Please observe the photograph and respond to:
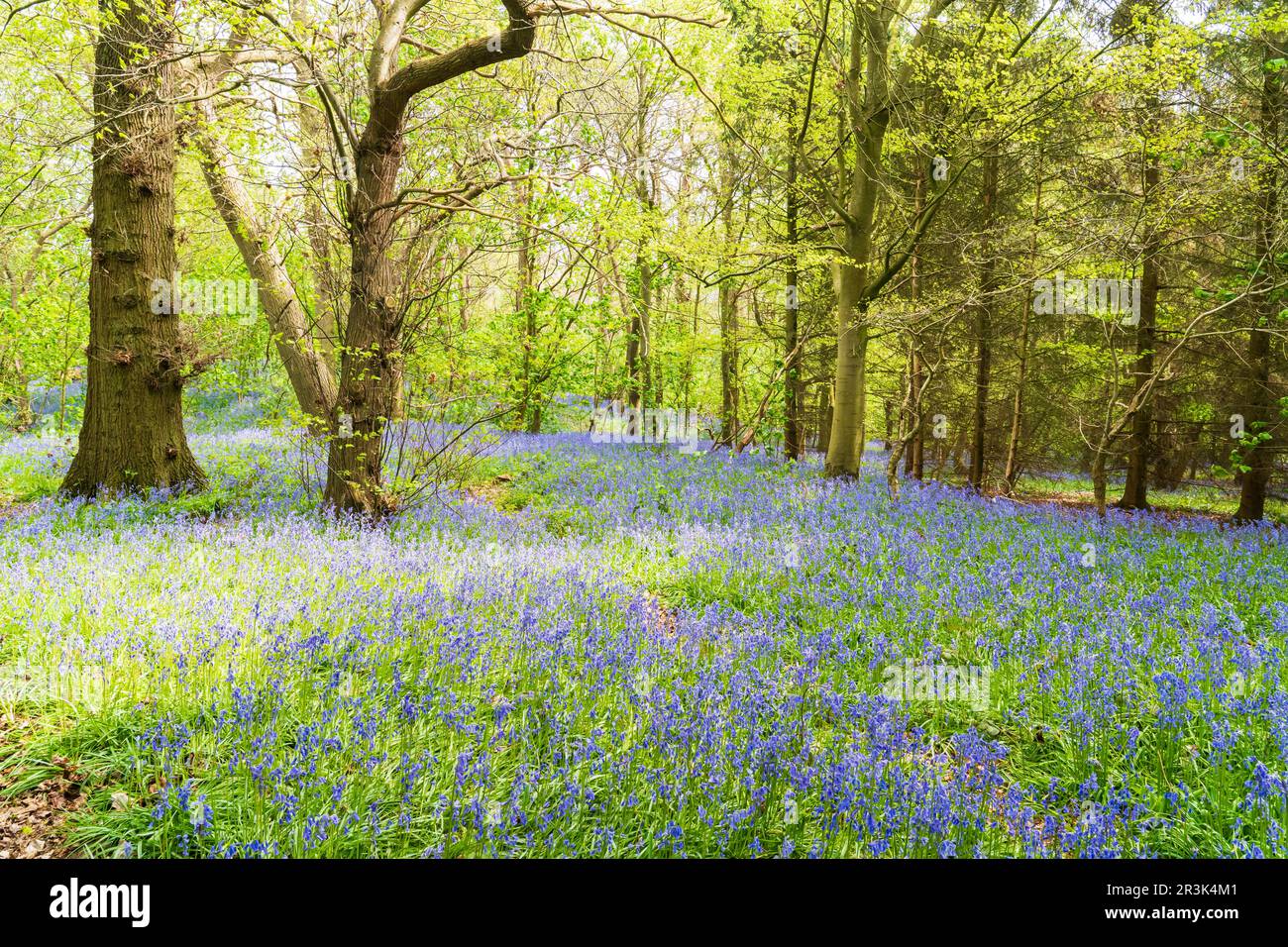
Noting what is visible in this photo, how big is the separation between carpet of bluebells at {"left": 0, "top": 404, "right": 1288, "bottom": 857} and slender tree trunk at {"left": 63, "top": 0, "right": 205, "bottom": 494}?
0.81m

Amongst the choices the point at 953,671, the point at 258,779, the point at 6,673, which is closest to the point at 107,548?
the point at 6,673

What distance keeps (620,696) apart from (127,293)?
732 cm

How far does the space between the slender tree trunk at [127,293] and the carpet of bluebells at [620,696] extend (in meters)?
0.81

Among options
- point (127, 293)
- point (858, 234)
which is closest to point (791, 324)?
point (858, 234)

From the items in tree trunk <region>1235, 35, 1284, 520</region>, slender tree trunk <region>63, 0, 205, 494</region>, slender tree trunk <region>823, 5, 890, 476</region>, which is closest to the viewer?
slender tree trunk <region>63, 0, 205, 494</region>

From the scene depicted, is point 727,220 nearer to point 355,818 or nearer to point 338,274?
point 338,274

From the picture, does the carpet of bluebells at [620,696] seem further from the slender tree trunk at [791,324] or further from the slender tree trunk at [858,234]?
the slender tree trunk at [791,324]

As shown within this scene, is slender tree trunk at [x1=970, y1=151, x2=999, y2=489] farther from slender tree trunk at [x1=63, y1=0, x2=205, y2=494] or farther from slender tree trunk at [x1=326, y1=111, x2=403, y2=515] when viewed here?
slender tree trunk at [x1=63, y1=0, x2=205, y2=494]

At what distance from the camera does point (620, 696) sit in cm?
366

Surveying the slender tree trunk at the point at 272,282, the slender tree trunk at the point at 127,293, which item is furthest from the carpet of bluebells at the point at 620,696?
the slender tree trunk at the point at 272,282

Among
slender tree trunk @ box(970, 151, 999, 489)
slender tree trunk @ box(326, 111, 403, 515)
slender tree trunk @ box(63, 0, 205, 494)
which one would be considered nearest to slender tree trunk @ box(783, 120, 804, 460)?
slender tree trunk @ box(970, 151, 999, 489)

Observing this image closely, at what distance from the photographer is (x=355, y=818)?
2473 millimetres

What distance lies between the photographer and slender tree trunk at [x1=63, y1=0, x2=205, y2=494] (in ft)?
23.6
